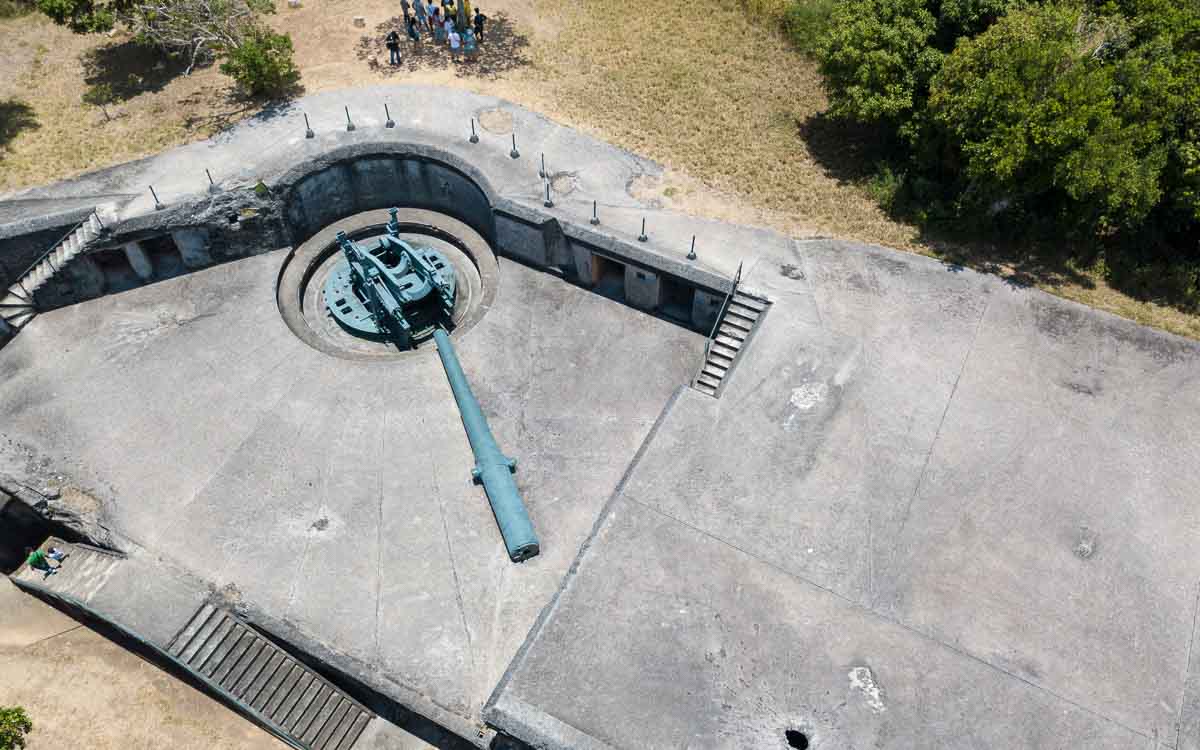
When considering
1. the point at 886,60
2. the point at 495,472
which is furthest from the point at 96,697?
the point at 886,60

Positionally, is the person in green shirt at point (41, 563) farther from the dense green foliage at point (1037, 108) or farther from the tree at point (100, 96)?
the dense green foliage at point (1037, 108)

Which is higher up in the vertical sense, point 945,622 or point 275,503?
point 945,622

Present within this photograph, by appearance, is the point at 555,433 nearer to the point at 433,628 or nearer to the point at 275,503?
the point at 433,628

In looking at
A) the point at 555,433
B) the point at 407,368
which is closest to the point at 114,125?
the point at 407,368

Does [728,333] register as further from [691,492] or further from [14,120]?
[14,120]

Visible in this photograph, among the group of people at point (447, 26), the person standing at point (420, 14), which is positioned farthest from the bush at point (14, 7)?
the person standing at point (420, 14)

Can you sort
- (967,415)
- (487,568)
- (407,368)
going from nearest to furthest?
(487,568) < (967,415) < (407,368)
